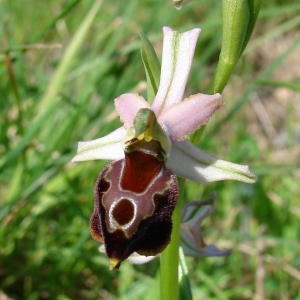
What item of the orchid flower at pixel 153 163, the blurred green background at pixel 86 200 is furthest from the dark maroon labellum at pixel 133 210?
the blurred green background at pixel 86 200

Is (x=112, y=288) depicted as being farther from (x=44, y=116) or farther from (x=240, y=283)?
(x=44, y=116)

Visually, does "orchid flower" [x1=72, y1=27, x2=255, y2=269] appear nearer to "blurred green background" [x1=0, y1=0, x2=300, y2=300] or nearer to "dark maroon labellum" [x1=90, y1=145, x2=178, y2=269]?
"dark maroon labellum" [x1=90, y1=145, x2=178, y2=269]

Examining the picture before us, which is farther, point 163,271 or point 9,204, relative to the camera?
point 9,204

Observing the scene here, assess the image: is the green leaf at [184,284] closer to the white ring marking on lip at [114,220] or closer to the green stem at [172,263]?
the green stem at [172,263]

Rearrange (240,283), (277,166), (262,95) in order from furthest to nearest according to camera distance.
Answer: (262,95) < (240,283) < (277,166)

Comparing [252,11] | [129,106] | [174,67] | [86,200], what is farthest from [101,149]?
[86,200]

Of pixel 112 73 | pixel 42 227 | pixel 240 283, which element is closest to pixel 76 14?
pixel 112 73

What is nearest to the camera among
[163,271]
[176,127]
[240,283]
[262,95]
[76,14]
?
[176,127]

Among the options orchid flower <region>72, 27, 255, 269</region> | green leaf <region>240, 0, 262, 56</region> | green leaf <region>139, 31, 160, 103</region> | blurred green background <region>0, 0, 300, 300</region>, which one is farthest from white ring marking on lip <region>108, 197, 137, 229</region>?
blurred green background <region>0, 0, 300, 300</region>
